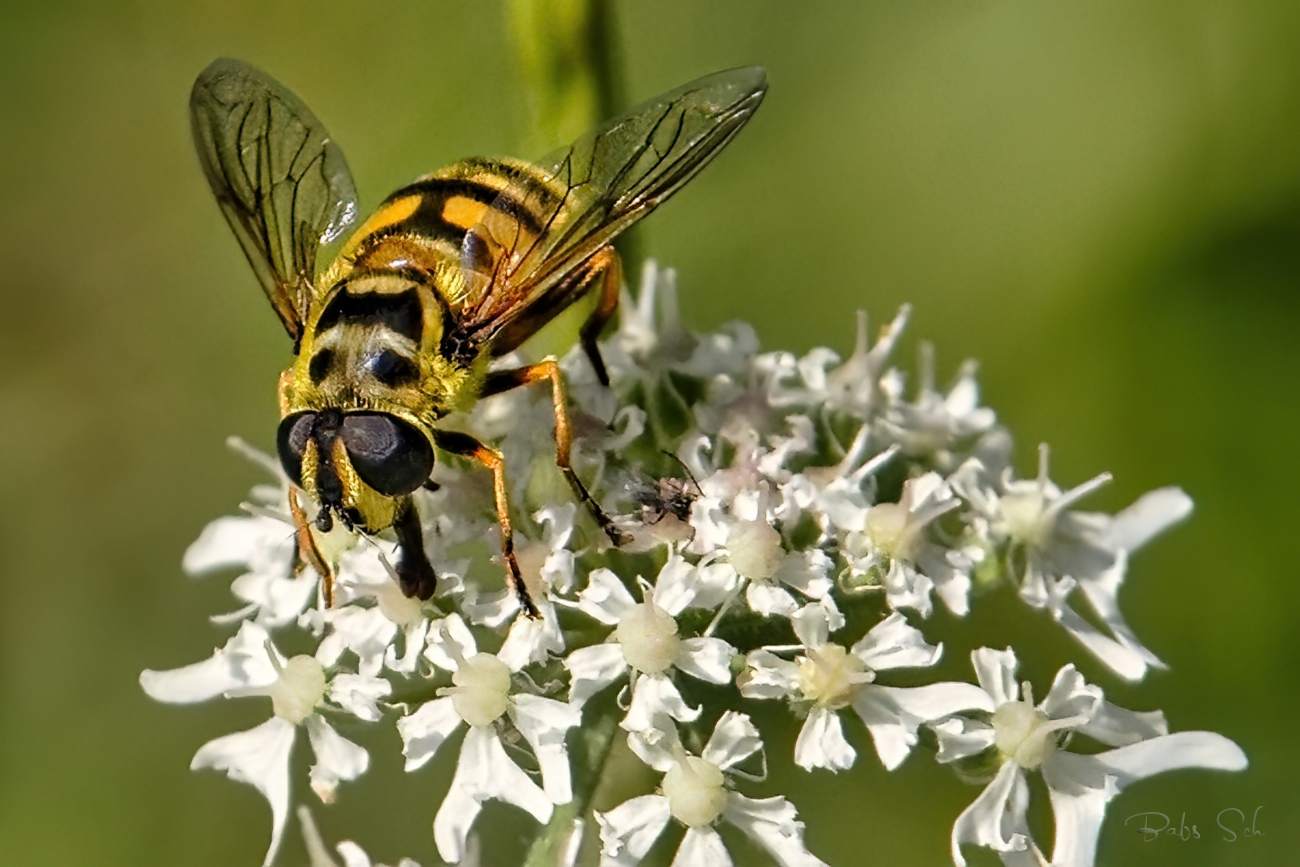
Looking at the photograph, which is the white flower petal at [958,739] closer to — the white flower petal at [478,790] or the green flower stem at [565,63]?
the white flower petal at [478,790]

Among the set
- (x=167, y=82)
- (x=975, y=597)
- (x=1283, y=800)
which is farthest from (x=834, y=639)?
(x=167, y=82)

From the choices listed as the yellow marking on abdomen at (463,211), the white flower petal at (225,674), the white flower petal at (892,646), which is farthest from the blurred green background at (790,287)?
the yellow marking on abdomen at (463,211)

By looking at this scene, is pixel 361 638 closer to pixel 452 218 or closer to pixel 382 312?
pixel 382 312

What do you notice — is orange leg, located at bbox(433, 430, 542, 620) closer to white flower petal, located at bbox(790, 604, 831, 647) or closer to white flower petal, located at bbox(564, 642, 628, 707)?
white flower petal, located at bbox(564, 642, 628, 707)

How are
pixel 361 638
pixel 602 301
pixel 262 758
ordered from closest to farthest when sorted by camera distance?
1. pixel 361 638
2. pixel 262 758
3. pixel 602 301

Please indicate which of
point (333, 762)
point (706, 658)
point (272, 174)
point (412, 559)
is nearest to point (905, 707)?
point (706, 658)

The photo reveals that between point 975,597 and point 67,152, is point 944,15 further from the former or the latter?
point 67,152
